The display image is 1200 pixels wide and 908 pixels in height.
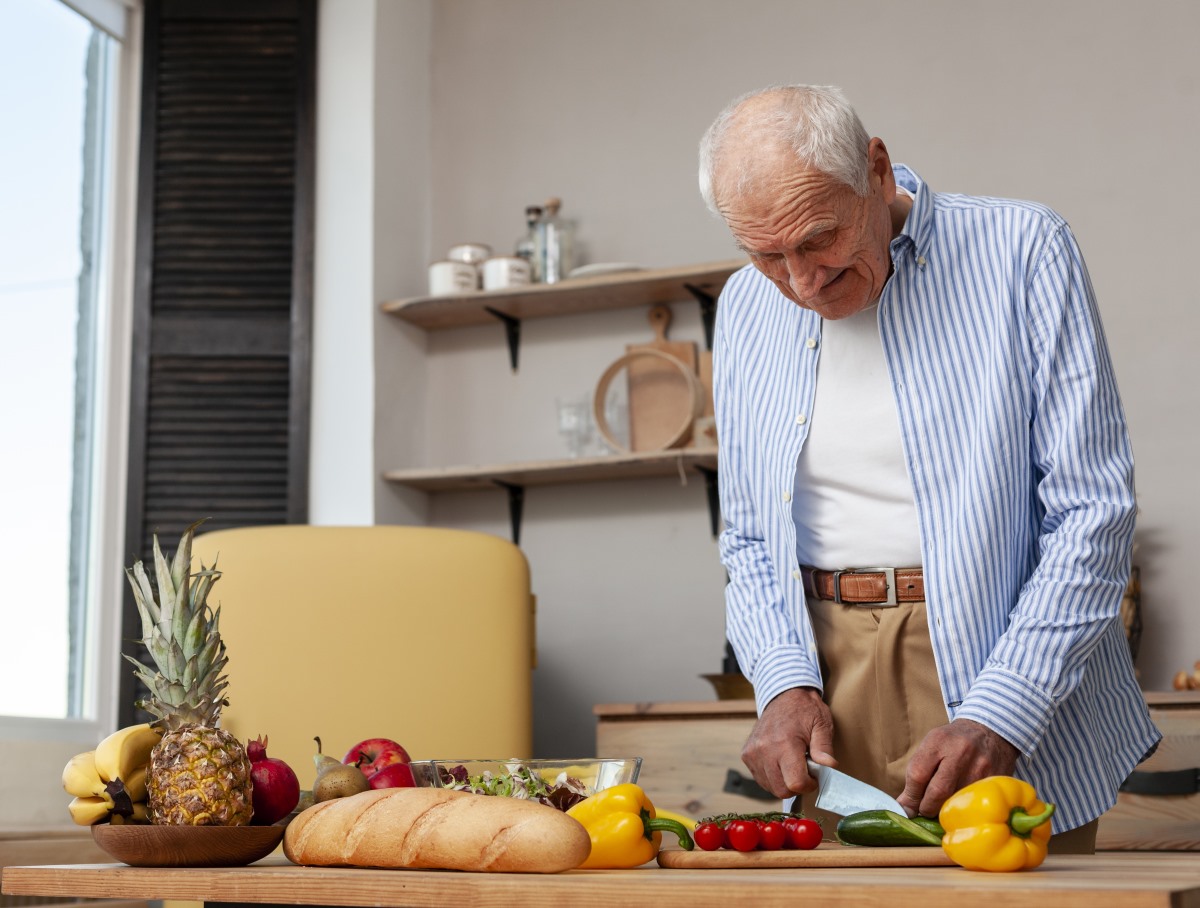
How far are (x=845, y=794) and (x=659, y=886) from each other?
52 cm

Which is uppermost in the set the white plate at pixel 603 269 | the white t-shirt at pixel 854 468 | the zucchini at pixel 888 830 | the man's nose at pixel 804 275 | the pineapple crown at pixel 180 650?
the white plate at pixel 603 269

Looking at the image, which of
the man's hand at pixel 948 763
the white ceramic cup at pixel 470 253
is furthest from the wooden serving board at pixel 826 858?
the white ceramic cup at pixel 470 253

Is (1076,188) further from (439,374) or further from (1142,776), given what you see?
(439,374)

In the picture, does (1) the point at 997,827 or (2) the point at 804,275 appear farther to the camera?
(2) the point at 804,275

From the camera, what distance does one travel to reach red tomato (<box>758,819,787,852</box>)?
1.14 meters

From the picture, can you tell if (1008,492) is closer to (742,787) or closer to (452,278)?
(742,787)

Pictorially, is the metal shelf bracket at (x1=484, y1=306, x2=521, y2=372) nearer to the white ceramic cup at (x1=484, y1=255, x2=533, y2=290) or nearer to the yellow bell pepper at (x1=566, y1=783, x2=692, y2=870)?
the white ceramic cup at (x1=484, y1=255, x2=533, y2=290)

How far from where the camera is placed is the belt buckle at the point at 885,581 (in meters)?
1.59

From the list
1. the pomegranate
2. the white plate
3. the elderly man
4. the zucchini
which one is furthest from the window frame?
the zucchini

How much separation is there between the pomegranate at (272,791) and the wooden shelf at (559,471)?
6.17 feet

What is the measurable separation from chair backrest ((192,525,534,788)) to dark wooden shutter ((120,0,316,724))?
0.63m

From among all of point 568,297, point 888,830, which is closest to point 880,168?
point 888,830

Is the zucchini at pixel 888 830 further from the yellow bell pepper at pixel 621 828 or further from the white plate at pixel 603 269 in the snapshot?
the white plate at pixel 603 269

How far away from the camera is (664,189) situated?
3.55m
